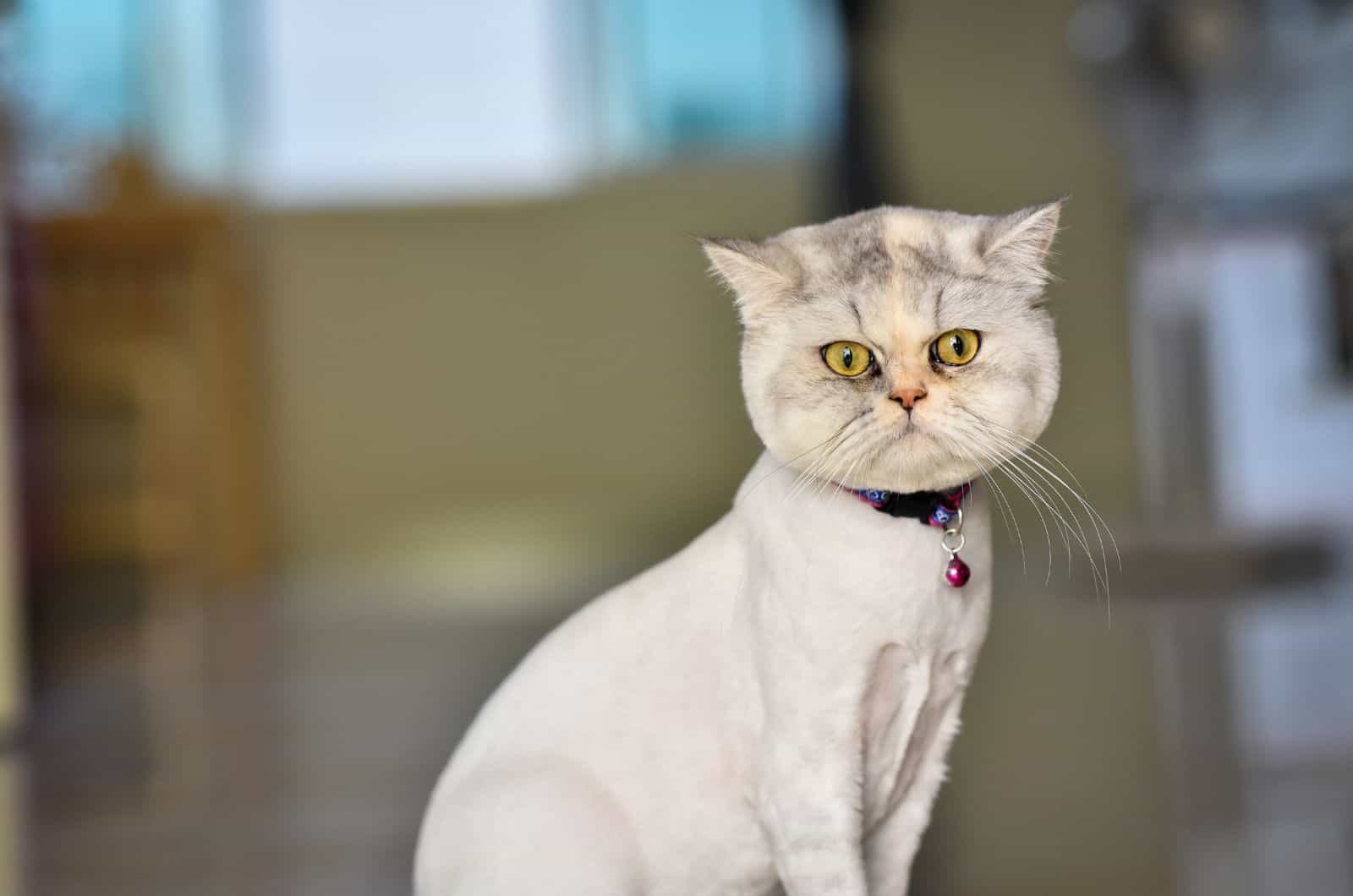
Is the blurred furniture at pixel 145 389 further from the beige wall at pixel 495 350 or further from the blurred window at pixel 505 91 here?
the blurred window at pixel 505 91

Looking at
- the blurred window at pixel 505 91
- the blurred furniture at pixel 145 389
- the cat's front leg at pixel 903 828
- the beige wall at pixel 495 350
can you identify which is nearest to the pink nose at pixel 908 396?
the cat's front leg at pixel 903 828

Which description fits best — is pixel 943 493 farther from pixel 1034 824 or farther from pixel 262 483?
pixel 262 483

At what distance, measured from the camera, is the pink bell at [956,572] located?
0.67m

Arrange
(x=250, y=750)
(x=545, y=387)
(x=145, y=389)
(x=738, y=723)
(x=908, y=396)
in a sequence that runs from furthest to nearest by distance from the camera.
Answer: (x=545, y=387) → (x=145, y=389) → (x=250, y=750) → (x=738, y=723) → (x=908, y=396)

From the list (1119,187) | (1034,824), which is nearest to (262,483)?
(1119,187)

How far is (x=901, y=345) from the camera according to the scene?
0.65 meters

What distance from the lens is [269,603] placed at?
3822mm

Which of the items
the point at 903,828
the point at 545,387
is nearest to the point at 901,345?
the point at 903,828

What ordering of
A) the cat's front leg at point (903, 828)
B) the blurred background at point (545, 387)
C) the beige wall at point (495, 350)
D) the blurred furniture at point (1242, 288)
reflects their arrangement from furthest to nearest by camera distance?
the beige wall at point (495, 350), the blurred furniture at point (1242, 288), the blurred background at point (545, 387), the cat's front leg at point (903, 828)

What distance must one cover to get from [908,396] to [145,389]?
4.07 meters

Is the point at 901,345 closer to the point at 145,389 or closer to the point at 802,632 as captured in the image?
the point at 802,632

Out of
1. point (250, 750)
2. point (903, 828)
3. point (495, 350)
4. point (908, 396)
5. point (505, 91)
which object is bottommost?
point (250, 750)

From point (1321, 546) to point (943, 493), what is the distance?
10.2 ft

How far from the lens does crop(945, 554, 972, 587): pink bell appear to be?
26.5 inches
